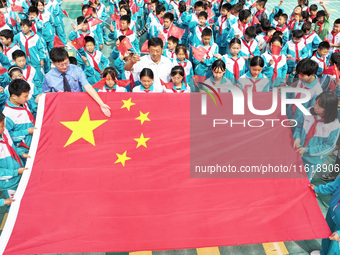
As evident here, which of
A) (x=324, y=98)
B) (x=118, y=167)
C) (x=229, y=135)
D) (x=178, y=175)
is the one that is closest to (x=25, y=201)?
(x=118, y=167)

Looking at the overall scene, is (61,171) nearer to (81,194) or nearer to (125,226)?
(81,194)

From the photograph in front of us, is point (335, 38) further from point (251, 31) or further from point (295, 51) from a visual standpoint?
point (251, 31)

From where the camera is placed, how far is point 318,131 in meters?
3.93

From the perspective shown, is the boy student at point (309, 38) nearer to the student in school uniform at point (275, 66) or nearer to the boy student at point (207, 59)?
the student in school uniform at point (275, 66)

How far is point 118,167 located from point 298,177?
2.05 m

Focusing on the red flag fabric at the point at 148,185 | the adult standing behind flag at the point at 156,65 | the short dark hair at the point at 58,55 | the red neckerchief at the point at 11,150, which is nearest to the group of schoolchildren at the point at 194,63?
the red neckerchief at the point at 11,150

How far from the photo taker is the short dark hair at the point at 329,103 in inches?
144

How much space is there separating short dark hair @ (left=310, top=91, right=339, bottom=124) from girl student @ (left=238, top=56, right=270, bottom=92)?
1.74 m

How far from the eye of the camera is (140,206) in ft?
10.7

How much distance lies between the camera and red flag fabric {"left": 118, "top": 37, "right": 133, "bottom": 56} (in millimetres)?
5812

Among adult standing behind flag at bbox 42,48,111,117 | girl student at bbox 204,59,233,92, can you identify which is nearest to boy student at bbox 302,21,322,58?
girl student at bbox 204,59,233,92

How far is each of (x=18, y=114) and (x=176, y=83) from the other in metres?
2.40

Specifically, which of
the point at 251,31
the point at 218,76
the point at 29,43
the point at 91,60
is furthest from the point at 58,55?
the point at 251,31

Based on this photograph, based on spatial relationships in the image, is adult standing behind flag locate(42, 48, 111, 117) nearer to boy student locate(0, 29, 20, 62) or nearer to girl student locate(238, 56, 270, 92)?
boy student locate(0, 29, 20, 62)
